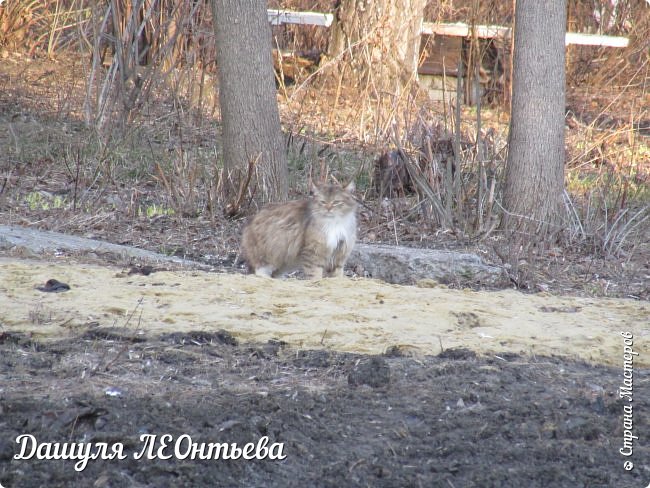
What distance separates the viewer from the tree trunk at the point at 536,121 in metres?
9.20

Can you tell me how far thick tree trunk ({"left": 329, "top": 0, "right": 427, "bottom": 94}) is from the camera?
15.4m

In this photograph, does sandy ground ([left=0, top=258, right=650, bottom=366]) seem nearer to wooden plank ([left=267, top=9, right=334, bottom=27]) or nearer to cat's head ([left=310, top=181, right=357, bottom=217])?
cat's head ([left=310, top=181, right=357, bottom=217])

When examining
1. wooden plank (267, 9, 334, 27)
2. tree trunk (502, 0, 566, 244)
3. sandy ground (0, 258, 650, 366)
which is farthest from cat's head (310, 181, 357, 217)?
wooden plank (267, 9, 334, 27)

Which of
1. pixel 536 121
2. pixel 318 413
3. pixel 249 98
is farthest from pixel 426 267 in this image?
pixel 318 413

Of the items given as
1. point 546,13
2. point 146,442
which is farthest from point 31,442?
point 546,13

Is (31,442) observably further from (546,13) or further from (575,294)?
(546,13)

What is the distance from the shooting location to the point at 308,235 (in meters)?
7.86

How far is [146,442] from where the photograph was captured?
3.71m

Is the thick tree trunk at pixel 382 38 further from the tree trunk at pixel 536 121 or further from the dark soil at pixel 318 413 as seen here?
the dark soil at pixel 318 413

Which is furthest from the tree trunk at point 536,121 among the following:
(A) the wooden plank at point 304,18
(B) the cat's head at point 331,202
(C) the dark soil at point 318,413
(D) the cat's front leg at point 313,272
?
(A) the wooden plank at point 304,18

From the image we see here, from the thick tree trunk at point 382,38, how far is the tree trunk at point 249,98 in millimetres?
5545

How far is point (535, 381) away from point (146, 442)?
200 centimetres

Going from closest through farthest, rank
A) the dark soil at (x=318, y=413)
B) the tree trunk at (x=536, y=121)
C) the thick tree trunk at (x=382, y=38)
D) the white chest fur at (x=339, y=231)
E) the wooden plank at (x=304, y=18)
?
1. the dark soil at (x=318, y=413)
2. the white chest fur at (x=339, y=231)
3. the tree trunk at (x=536, y=121)
4. the thick tree trunk at (x=382, y=38)
5. the wooden plank at (x=304, y=18)

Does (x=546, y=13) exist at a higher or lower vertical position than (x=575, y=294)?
higher
